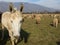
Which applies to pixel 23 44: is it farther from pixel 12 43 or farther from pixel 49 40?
pixel 49 40

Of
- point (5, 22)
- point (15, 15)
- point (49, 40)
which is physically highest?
point (15, 15)

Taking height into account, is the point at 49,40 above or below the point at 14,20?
below

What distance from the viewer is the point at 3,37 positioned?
1316 centimetres

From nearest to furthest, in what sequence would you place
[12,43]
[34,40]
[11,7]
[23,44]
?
1. [11,7]
2. [12,43]
3. [23,44]
4. [34,40]

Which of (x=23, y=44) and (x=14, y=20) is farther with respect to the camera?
(x=23, y=44)

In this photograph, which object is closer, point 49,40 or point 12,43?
point 12,43

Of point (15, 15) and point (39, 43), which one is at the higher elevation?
point (15, 15)

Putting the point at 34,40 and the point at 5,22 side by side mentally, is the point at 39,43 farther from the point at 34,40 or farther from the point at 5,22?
the point at 5,22

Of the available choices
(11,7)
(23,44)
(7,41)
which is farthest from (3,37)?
(11,7)

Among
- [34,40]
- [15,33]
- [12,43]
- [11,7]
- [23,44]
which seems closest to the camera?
[15,33]

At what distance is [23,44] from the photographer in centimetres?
1179

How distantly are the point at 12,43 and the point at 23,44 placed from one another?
99 centimetres

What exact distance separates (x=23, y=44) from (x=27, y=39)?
1.23 meters

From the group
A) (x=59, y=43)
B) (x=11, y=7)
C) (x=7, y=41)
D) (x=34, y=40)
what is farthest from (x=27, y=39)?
(x=11, y=7)
